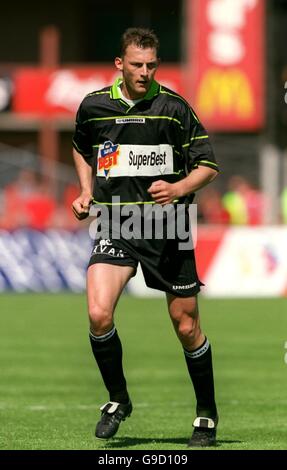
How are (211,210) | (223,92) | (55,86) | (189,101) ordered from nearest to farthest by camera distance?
(211,210), (223,92), (189,101), (55,86)

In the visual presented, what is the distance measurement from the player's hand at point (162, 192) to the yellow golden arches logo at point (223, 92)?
22792mm

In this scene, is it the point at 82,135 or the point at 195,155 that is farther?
the point at 82,135

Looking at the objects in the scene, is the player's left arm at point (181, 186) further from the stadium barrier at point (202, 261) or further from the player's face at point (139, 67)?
the stadium barrier at point (202, 261)

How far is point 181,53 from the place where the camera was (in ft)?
120

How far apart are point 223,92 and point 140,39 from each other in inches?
895

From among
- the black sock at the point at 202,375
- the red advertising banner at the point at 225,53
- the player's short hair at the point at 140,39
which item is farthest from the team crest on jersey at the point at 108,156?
the red advertising banner at the point at 225,53

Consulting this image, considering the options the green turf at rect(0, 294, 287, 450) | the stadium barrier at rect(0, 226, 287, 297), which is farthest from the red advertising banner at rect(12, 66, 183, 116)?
the green turf at rect(0, 294, 287, 450)

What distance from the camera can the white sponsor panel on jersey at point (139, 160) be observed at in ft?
26.2

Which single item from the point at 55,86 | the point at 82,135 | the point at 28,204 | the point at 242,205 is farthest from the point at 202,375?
the point at 55,86

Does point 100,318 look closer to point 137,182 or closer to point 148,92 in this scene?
point 137,182

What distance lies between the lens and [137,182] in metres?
8.03

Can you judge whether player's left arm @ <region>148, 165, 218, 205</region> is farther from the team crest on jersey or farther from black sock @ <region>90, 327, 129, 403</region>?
black sock @ <region>90, 327, 129, 403</region>
